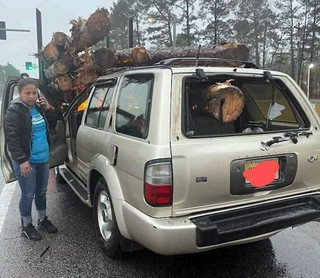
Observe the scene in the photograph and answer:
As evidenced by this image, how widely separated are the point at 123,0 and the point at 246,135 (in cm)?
3932

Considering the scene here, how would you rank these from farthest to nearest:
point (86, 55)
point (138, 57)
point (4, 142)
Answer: point (86, 55)
point (138, 57)
point (4, 142)

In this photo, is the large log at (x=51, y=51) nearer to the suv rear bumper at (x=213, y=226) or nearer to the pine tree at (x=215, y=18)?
the suv rear bumper at (x=213, y=226)

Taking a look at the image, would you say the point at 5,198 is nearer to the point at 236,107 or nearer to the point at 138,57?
the point at 138,57

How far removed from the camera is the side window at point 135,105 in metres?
2.89

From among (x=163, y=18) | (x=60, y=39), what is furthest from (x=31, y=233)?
(x=163, y=18)

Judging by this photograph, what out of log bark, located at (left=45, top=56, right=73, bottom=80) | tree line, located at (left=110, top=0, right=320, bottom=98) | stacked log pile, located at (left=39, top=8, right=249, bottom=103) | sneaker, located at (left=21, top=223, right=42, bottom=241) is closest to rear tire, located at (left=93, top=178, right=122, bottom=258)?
sneaker, located at (left=21, top=223, right=42, bottom=241)

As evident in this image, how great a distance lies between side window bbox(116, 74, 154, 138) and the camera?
2887mm

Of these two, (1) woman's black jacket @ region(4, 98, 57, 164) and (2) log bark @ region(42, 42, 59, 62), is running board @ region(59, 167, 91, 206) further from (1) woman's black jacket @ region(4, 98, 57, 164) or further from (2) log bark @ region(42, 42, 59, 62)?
(2) log bark @ region(42, 42, 59, 62)

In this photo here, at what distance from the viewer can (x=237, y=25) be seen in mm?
40438

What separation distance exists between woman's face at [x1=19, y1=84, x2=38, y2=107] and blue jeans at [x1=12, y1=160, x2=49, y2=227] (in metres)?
0.66

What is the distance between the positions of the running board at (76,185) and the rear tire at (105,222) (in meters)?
0.28

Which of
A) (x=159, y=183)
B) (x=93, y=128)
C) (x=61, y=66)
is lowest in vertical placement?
(x=159, y=183)

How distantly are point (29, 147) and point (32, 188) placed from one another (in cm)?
48

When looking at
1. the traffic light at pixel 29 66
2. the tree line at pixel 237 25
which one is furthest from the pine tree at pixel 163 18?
the traffic light at pixel 29 66
